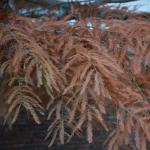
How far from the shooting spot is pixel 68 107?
2.90 ft

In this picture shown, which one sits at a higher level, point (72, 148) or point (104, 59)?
point (104, 59)

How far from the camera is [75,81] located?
2.79ft

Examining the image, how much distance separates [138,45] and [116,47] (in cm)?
6

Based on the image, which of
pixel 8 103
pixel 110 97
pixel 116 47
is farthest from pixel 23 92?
pixel 116 47

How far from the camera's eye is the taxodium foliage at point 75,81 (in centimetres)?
84

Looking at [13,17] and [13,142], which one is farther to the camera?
[13,142]

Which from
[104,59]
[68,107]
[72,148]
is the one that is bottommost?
[72,148]

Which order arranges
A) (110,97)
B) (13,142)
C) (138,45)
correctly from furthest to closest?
(13,142) < (138,45) < (110,97)

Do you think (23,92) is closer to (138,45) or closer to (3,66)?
(3,66)

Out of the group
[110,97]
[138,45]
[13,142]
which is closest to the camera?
[110,97]

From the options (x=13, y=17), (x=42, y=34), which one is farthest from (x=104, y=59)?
(x=13, y=17)

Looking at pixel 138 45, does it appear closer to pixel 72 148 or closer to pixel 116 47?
pixel 116 47

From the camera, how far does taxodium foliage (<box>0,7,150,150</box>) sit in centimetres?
84

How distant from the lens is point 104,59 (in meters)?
0.89
